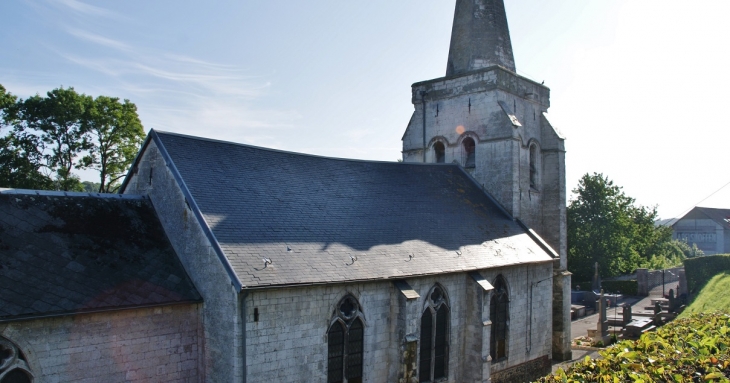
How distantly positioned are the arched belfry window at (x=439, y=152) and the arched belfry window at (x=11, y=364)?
1801cm

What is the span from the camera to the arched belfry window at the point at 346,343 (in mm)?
13094

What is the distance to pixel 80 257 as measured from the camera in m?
11.7

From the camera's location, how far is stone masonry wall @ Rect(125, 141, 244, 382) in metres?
11.5

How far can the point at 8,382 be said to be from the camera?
32.3 feet

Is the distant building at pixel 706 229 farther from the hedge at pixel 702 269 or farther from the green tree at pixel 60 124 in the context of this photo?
the green tree at pixel 60 124

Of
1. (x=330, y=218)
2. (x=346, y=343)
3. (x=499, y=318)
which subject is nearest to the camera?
(x=346, y=343)

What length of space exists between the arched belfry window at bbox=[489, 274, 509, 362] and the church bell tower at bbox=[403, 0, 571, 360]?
4.62m

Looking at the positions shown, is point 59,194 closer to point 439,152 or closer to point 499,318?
point 499,318

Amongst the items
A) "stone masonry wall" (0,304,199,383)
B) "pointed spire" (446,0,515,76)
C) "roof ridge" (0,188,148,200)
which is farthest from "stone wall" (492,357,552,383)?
"roof ridge" (0,188,148,200)

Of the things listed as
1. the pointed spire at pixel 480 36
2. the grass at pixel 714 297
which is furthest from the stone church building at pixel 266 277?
the grass at pixel 714 297

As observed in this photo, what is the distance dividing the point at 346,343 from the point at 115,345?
528 cm

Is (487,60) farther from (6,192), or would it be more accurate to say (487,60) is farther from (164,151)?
(6,192)

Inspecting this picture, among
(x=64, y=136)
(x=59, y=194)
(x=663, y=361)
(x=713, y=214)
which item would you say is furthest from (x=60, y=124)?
(x=713, y=214)

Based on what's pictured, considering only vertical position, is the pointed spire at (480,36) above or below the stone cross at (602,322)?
above
